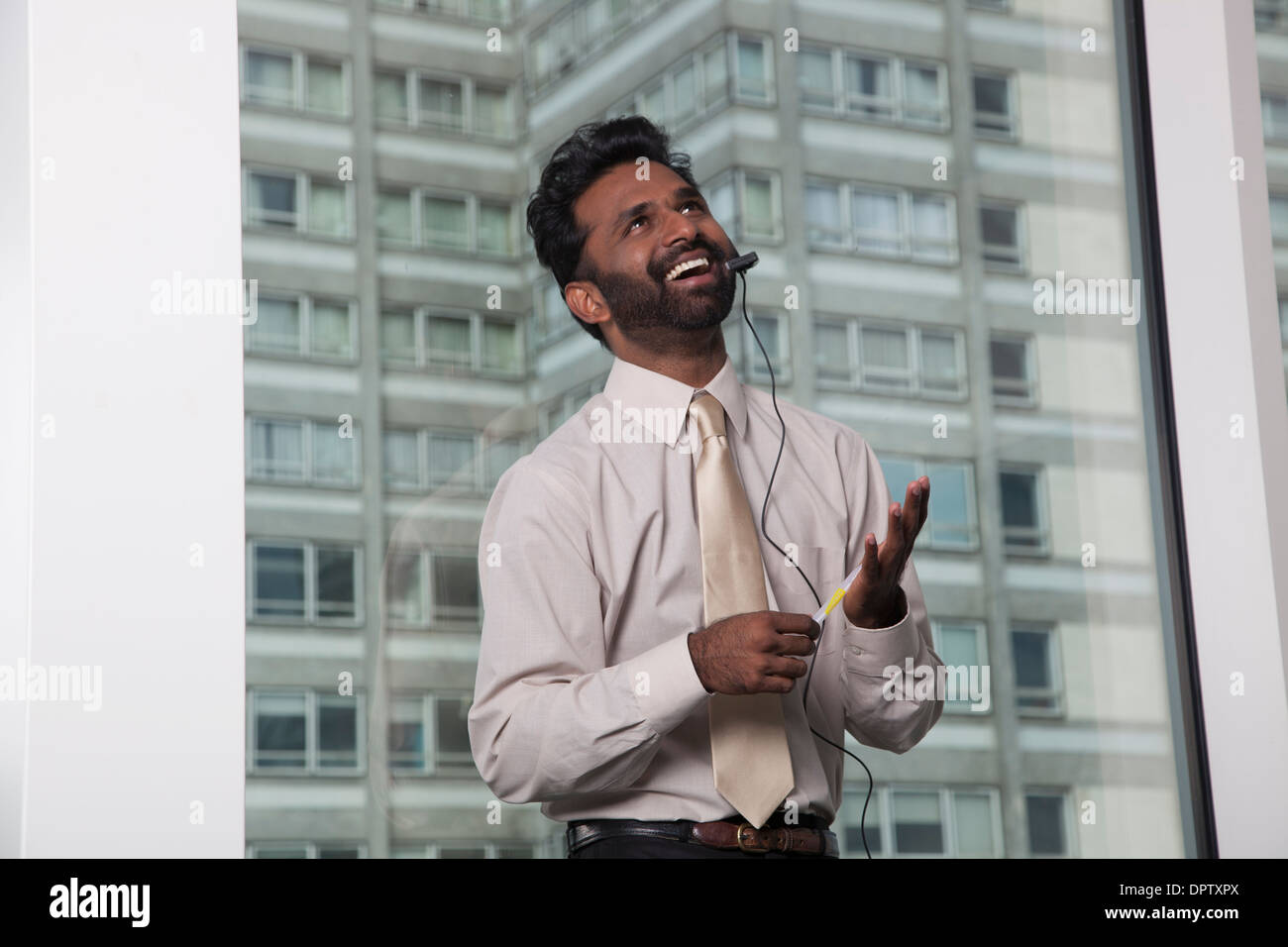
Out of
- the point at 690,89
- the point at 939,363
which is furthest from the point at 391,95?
the point at 939,363

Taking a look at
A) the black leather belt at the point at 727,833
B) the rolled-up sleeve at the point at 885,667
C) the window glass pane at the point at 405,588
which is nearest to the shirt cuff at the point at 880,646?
the rolled-up sleeve at the point at 885,667

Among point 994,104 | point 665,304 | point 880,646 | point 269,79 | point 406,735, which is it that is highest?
point 994,104

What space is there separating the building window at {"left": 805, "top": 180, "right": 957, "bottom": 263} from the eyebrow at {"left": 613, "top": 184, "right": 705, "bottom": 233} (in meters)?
0.69

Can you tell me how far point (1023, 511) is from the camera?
3.08m

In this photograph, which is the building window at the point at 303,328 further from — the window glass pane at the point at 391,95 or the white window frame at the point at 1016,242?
the white window frame at the point at 1016,242

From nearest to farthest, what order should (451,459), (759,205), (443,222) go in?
(451,459), (443,222), (759,205)

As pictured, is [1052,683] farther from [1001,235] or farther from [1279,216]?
[1279,216]

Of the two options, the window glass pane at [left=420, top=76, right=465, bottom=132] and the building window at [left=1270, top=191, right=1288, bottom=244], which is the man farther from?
the building window at [left=1270, top=191, right=1288, bottom=244]

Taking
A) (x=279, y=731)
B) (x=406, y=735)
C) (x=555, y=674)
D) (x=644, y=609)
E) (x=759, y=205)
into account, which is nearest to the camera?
(x=555, y=674)

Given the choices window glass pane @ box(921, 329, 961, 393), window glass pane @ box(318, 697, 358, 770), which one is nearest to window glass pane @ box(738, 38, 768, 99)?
window glass pane @ box(921, 329, 961, 393)

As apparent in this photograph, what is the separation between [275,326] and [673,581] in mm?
863

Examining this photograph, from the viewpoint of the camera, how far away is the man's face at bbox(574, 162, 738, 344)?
2.47 metres
